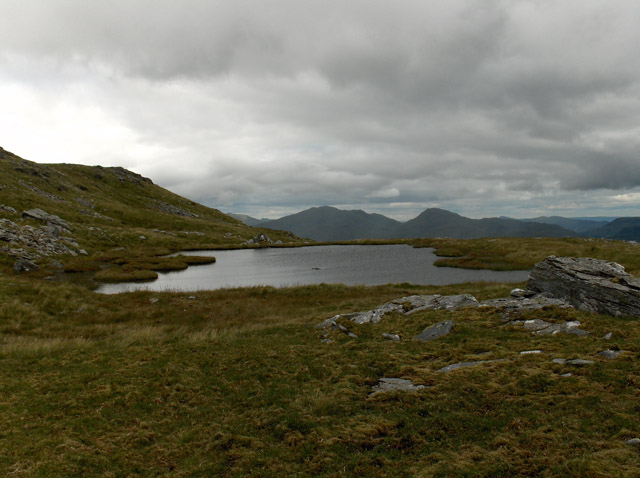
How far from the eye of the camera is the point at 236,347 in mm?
21391

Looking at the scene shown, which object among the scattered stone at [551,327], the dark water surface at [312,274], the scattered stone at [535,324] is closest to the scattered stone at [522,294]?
the scattered stone at [535,324]

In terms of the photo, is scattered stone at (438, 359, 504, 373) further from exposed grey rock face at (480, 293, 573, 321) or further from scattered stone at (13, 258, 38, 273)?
scattered stone at (13, 258, 38, 273)

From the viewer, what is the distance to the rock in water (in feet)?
68.7

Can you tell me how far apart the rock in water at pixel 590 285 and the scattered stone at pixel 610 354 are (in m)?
7.64

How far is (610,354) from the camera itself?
1461cm

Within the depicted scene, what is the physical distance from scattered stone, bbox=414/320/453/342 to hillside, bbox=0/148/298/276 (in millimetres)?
70916

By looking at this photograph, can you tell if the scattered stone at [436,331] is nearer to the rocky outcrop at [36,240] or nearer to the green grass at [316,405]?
the green grass at [316,405]

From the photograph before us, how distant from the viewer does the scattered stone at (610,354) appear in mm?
14395

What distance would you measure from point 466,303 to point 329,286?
74.0 ft

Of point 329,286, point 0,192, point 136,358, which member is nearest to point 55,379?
point 136,358

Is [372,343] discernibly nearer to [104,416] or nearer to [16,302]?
[104,416]

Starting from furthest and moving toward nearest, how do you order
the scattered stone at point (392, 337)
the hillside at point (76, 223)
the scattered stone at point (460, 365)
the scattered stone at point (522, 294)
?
the hillside at point (76, 223), the scattered stone at point (522, 294), the scattered stone at point (392, 337), the scattered stone at point (460, 365)

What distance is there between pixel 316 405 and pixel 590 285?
2165 centimetres

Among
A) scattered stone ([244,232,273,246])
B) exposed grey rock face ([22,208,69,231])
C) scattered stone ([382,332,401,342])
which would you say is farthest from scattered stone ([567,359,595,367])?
scattered stone ([244,232,273,246])
